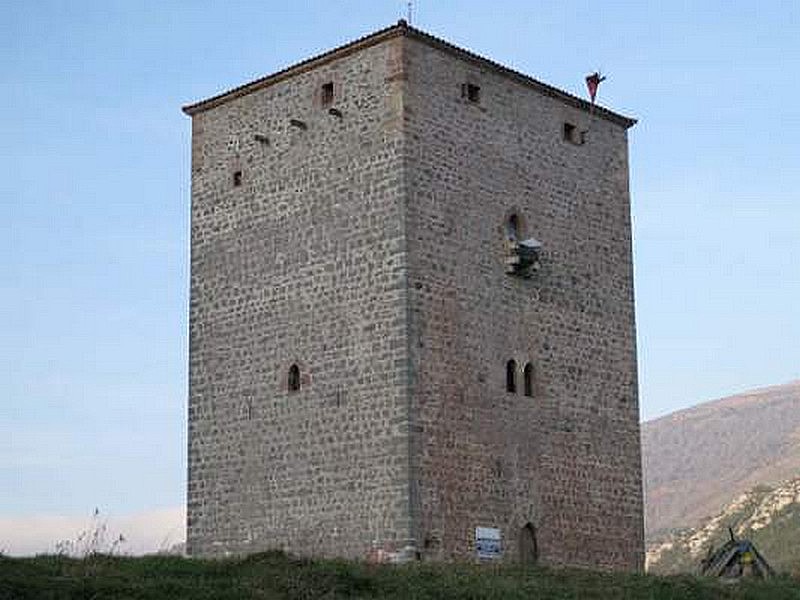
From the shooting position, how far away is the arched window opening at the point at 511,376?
2109 centimetres

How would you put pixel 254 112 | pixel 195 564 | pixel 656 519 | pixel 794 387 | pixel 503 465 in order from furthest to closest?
pixel 794 387 → pixel 656 519 → pixel 254 112 → pixel 503 465 → pixel 195 564

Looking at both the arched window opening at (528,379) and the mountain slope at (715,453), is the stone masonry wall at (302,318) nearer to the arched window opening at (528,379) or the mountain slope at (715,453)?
the arched window opening at (528,379)

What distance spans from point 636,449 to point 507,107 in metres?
6.04

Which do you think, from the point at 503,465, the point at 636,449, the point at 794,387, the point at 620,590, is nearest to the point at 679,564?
the point at 636,449

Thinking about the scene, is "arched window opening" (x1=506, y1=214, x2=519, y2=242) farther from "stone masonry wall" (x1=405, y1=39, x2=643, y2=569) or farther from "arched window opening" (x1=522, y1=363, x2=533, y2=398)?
"arched window opening" (x1=522, y1=363, x2=533, y2=398)


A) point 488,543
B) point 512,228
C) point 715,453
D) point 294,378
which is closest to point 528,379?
point 512,228

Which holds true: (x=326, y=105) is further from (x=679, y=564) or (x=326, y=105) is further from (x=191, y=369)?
(x=679, y=564)

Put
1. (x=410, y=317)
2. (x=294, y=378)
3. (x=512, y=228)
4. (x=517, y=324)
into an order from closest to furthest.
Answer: (x=410, y=317) → (x=294, y=378) → (x=517, y=324) → (x=512, y=228)

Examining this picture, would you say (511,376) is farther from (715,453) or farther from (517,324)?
(715,453)

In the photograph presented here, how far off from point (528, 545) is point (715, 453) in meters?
71.1

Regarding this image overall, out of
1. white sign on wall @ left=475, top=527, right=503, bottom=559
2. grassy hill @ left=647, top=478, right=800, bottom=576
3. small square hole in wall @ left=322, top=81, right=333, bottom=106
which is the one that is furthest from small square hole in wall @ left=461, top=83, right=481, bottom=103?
grassy hill @ left=647, top=478, right=800, bottom=576

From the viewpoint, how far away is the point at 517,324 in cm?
2136

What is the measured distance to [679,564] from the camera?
4566cm

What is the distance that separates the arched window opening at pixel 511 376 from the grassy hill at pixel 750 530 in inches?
839
